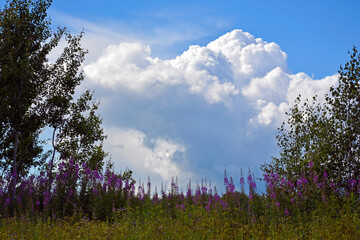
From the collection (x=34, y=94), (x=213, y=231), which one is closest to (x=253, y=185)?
(x=213, y=231)

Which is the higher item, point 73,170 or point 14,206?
point 73,170

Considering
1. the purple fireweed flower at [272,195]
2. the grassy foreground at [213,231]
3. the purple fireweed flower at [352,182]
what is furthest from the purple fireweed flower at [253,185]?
the purple fireweed flower at [352,182]

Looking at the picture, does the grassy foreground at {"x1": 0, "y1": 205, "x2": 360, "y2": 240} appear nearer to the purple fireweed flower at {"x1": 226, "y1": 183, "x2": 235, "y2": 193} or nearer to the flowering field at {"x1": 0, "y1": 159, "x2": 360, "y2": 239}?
the flowering field at {"x1": 0, "y1": 159, "x2": 360, "y2": 239}

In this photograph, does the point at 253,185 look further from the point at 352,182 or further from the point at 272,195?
the point at 352,182

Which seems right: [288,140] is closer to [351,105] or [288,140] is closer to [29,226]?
[351,105]

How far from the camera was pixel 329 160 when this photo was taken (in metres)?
12.3

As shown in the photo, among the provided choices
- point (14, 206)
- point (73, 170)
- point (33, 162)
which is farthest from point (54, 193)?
point (33, 162)

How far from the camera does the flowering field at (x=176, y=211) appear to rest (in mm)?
8227

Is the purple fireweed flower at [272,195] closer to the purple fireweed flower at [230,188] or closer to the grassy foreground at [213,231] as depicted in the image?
the grassy foreground at [213,231]

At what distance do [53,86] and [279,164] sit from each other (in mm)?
11075

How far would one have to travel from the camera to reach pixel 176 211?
11656mm

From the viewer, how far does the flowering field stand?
8.23m

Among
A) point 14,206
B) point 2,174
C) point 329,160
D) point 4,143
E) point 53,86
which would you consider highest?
point 53,86

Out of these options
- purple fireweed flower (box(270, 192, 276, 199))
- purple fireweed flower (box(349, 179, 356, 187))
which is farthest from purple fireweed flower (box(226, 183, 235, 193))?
purple fireweed flower (box(349, 179, 356, 187))
